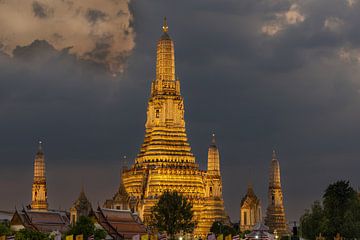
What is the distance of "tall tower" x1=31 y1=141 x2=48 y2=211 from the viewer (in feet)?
570

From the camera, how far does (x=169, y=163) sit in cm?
17875

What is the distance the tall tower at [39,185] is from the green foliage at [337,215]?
236 feet

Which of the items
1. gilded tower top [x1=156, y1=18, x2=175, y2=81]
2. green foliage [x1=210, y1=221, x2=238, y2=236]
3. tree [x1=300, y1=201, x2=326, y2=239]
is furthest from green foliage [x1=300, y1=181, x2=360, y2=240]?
gilded tower top [x1=156, y1=18, x2=175, y2=81]

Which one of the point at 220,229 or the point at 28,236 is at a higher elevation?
the point at 220,229

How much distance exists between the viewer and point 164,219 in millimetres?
132375

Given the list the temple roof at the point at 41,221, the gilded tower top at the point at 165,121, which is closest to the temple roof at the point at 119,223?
the temple roof at the point at 41,221

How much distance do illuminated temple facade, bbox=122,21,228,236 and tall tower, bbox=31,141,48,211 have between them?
53.9ft

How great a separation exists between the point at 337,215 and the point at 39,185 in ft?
260

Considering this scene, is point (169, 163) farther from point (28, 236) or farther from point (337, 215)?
point (28, 236)

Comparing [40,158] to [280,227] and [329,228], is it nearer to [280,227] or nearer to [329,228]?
[280,227]

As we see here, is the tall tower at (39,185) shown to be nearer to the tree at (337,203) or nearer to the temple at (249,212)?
the temple at (249,212)

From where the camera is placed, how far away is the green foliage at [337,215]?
10750 cm

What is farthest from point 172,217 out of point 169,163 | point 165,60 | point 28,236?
point 165,60

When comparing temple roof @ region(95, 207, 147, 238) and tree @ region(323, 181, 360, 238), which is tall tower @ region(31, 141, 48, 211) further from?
tree @ region(323, 181, 360, 238)
